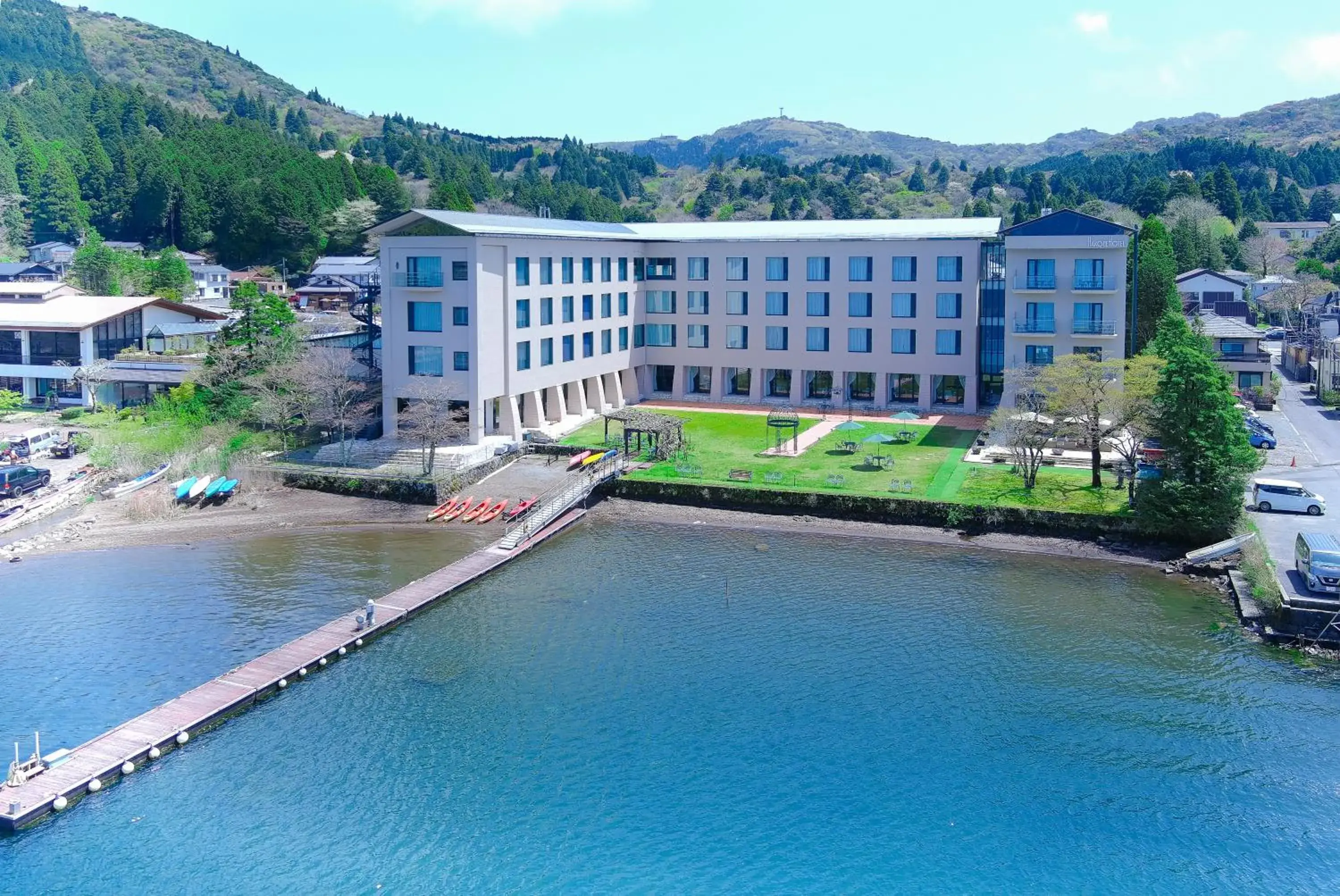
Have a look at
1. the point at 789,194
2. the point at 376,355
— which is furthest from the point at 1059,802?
the point at 789,194

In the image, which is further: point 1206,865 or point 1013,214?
point 1013,214

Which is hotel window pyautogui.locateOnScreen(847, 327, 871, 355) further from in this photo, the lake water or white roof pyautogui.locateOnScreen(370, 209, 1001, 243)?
the lake water

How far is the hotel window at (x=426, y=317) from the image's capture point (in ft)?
160

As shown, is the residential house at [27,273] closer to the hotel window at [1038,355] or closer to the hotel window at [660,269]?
the hotel window at [660,269]

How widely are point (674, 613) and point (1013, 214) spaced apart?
4297 inches

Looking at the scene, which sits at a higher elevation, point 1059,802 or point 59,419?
point 59,419

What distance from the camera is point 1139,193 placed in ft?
412

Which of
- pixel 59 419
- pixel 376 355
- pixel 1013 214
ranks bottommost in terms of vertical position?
pixel 59 419

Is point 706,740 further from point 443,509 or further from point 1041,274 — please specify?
point 1041,274

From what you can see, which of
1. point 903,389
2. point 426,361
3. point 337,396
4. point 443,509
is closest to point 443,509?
point 443,509

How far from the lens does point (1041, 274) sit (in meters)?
51.8

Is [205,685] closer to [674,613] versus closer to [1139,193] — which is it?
[674,613]

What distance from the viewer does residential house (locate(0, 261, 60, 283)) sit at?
8588 centimetres

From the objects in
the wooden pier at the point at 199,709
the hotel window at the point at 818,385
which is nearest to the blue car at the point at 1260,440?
the hotel window at the point at 818,385
